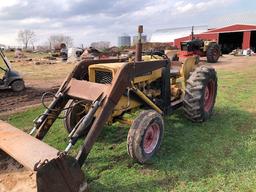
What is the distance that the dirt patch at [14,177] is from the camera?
354 cm

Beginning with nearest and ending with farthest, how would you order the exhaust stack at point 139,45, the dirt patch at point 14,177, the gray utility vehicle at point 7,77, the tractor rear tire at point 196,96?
1. the dirt patch at point 14,177
2. the exhaust stack at point 139,45
3. the tractor rear tire at point 196,96
4. the gray utility vehicle at point 7,77

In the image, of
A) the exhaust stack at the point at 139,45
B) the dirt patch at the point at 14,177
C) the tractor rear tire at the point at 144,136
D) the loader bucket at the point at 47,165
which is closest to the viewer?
the loader bucket at the point at 47,165

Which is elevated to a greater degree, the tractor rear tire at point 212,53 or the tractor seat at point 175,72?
the tractor seat at point 175,72

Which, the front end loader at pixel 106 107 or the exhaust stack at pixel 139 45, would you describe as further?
the exhaust stack at pixel 139 45

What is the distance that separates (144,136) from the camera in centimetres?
437

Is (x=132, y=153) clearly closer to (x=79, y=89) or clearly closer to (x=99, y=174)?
(x=99, y=174)

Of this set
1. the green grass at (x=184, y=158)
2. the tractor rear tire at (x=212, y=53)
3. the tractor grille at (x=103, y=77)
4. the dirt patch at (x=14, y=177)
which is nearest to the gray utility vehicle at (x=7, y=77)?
the green grass at (x=184, y=158)

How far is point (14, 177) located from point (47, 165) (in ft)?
3.09

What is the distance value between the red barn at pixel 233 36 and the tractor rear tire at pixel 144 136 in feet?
98.8

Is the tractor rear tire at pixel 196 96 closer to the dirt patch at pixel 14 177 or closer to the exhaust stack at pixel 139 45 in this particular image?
the exhaust stack at pixel 139 45

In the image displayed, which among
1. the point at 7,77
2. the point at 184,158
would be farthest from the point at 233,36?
the point at 184,158

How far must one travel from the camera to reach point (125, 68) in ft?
14.7

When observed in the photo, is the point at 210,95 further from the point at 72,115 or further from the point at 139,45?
the point at 72,115

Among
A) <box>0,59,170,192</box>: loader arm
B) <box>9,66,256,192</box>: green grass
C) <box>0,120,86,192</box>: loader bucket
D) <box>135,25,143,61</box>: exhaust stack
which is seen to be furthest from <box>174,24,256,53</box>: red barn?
<box>0,120,86,192</box>: loader bucket
